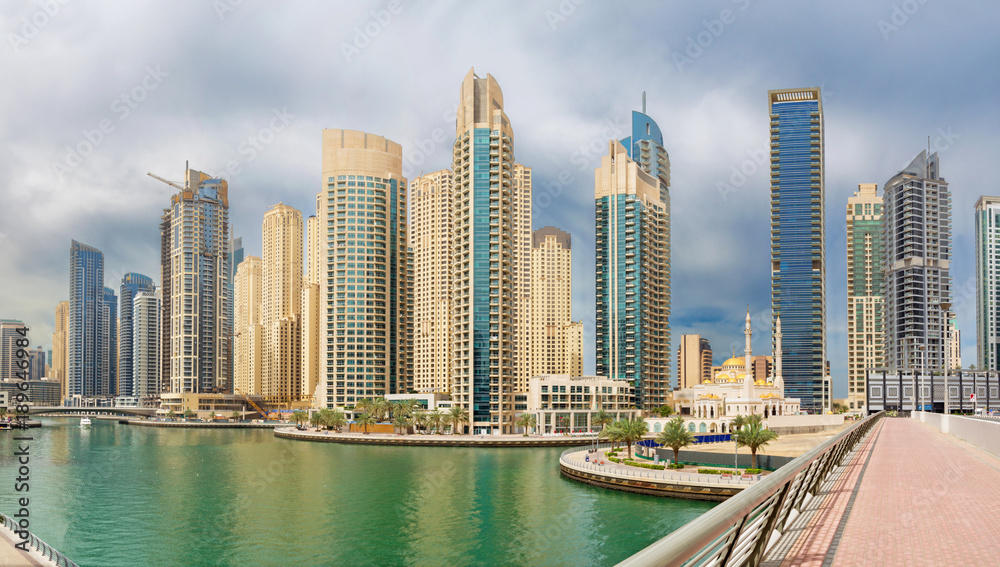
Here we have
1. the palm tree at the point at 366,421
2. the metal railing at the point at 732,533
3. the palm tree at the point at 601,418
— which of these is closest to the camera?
the metal railing at the point at 732,533

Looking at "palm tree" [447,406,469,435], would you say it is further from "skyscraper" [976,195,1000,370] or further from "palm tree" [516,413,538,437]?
"skyscraper" [976,195,1000,370]

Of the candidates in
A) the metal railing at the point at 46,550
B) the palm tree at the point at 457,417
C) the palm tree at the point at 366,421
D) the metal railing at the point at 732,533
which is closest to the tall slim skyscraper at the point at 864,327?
the palm tree at the point at 457,417

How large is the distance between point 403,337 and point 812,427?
7811 centimetres

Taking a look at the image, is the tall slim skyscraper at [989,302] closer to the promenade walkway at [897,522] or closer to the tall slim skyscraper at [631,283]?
the tall slim skyscraper at [631,283]

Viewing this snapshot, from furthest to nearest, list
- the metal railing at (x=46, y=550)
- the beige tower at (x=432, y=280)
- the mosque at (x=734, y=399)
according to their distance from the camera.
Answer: the beige tower at (x=432, y=280) → the mosque at (x=734, y=399) → the metal railing at (x=46, y=550)

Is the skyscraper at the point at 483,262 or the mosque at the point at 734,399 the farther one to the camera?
the skyscraper at the point at 483,262

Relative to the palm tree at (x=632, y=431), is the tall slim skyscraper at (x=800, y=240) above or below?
above

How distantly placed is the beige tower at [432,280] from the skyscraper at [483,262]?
40.3m

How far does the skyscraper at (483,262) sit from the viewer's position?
111438mm

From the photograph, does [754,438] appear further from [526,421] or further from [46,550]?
[526,421]

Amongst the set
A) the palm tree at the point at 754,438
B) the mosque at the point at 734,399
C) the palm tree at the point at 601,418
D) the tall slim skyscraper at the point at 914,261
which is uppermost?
the tall slim skyscraper at the point at 914,261

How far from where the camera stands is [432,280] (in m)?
171

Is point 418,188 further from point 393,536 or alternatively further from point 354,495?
point 393,536

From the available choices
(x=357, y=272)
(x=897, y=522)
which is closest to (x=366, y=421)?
(x=357, y=272)
